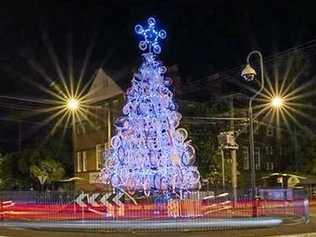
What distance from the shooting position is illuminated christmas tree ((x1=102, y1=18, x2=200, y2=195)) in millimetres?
27453

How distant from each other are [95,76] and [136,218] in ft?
140

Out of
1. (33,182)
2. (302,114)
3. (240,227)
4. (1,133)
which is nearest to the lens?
(240,227)

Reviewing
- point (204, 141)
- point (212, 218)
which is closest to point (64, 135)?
point (204, 141)

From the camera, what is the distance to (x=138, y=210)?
23.7m

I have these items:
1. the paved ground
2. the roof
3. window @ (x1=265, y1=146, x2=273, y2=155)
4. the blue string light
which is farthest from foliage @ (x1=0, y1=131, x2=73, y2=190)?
the paved ground

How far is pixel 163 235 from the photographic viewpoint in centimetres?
1903

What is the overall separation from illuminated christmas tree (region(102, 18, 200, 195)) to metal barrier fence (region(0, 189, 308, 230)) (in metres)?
1.65

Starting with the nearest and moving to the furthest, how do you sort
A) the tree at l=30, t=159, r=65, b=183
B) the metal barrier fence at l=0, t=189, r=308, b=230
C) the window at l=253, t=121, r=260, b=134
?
the metal barrier fence at l=0, t=189, r=308, b=230 → the window at l=253, t=121, r=260, b=134 → the tree at l=30, t=159, r=65, b=183

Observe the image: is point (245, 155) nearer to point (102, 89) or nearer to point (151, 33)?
point (102, 89)

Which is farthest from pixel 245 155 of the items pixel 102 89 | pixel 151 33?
pixel 151 33

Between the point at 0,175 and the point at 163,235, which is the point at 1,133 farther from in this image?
the point at 163,235

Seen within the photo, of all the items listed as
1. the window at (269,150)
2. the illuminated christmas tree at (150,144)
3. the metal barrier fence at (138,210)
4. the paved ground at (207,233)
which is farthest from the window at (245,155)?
the paved ground at (207,233)

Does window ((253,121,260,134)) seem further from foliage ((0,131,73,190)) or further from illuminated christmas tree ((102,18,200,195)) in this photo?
illuminated christmas tree ((102,18,200,195))

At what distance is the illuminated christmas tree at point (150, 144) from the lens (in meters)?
27.5
